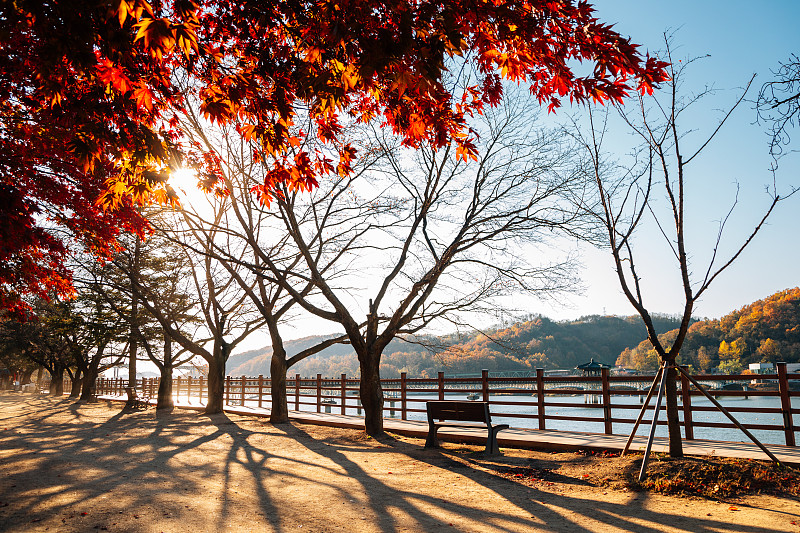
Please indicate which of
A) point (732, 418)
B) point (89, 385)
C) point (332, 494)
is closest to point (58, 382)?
point (89, 385)

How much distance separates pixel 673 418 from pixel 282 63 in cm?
595

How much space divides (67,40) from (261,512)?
401 cm

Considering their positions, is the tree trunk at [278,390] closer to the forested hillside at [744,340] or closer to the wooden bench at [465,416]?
the wooden bench at [465,416]

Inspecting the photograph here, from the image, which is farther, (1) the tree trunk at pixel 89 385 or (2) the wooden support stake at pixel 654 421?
(1) the tree trunk at pixel 89 385

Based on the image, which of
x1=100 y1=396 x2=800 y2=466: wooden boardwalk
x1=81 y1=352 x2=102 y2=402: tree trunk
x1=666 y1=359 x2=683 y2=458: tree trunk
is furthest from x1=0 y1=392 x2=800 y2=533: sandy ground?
x1=81 y1=352 x2=102 y2=402: tree trunk

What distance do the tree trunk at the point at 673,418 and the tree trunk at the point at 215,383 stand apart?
44.9 ft

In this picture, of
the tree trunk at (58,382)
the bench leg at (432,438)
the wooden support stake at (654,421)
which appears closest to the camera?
the wooden support stake at (654,421)

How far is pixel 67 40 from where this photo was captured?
2.85 metres

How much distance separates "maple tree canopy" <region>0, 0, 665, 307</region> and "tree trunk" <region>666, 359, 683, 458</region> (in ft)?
13.4

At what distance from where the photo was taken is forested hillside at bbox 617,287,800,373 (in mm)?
51531

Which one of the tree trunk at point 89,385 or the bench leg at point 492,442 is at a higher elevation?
the bench leg at point 492,442

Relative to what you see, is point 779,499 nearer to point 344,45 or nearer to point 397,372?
point 344,45

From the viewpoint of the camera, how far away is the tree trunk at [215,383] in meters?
16.2

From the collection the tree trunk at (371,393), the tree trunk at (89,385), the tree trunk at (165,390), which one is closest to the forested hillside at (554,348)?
the tree trunk at (89,385)
